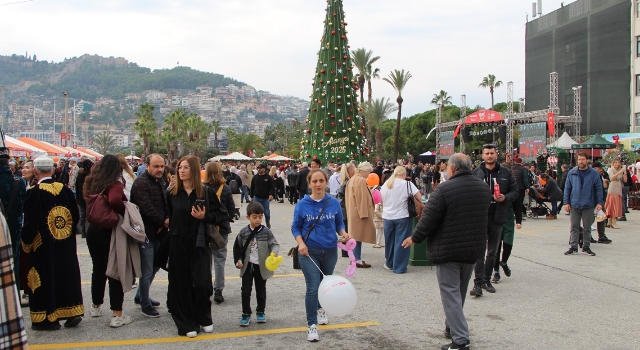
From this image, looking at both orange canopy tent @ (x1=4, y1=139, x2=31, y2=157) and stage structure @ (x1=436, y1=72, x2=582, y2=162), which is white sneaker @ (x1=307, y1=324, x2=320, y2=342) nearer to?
orange canopy tent @ (x1=4, y1=139, x2=31, y2=157)

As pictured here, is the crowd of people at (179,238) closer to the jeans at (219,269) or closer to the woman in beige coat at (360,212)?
the jeans at (219,269)

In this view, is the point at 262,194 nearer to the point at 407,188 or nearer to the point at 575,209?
the point at 407,188

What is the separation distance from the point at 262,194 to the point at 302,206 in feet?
23.5

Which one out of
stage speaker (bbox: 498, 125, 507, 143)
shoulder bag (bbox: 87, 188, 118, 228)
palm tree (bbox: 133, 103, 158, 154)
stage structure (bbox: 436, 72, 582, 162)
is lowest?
shoulder bag (bbox: 87, 188, 118, 228)

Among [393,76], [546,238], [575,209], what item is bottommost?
[546,238]

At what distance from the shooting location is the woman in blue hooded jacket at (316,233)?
5184mm

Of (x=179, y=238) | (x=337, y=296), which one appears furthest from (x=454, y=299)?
(x=179, y=238)

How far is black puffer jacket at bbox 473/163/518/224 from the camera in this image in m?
6.95

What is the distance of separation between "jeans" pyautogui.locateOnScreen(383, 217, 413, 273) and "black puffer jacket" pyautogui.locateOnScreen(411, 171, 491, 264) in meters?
3.39

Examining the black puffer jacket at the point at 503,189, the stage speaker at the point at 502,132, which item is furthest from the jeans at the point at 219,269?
the stage speaker at the point at 502,132

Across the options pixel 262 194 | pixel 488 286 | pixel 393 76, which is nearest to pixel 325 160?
pixel 262 194

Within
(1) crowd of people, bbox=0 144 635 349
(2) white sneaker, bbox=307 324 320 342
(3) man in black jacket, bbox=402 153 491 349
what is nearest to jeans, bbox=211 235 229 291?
(1) crowd of people, bbox=0 144 635 349

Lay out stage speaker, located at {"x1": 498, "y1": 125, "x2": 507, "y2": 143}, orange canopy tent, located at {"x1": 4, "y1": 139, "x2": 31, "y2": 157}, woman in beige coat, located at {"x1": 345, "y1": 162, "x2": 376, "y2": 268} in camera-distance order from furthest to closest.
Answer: stage speaker, located at {"x1": 498, "y1": 125, "x2": 507, "y2": 143}, orange canopy tent, located at {"x1": 4, "y1": 139, "x2": 31, "y2": 157}, woman in beige coat, located at {"x1": 345, "y1": 162, "x2": 376, "y2": 268}

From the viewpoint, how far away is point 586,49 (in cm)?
4828
